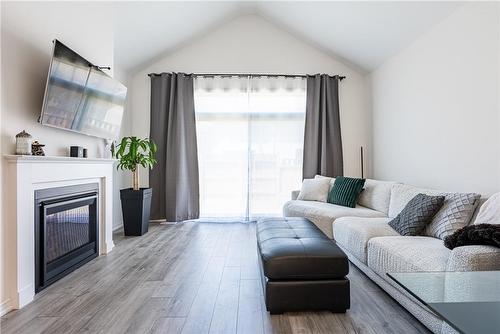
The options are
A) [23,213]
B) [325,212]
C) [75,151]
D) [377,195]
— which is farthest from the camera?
[377,195]

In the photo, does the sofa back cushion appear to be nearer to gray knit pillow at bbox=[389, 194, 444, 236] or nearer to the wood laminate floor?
gray knit pillow at bbox=[389, 194, 444, 236]

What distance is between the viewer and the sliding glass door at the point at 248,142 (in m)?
4.91

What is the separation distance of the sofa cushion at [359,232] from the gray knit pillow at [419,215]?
0.35 feet

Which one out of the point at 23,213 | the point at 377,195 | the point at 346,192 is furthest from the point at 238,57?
the point at 23,213

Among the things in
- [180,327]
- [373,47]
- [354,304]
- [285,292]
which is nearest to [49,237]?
[180,327]

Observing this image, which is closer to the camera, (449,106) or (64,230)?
(64,230)

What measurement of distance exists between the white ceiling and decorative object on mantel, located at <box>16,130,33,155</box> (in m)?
2.22

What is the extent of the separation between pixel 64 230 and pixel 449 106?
12.6 ft

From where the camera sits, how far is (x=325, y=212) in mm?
3502

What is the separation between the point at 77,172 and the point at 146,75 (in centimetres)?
269

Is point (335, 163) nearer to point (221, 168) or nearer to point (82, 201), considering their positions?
point (221, 168)

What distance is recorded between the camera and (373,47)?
4.16 meters

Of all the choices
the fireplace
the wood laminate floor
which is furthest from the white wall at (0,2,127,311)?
the wood laminate floor

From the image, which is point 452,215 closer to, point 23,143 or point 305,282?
point 305,282
